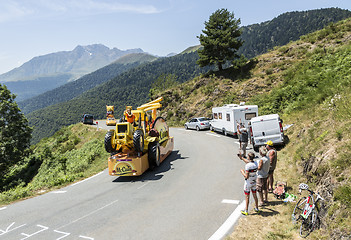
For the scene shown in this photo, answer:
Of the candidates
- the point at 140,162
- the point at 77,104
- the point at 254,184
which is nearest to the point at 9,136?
the point at 140,162

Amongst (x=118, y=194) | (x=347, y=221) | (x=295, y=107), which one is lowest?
(x=118, y=194)

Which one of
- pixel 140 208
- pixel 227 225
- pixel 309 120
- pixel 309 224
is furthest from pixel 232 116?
pixel 309 224

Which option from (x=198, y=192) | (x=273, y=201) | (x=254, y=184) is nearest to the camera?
(x=254, y=184)

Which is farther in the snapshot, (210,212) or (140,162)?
(140,162)

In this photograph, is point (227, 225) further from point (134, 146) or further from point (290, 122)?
point (290, 122)

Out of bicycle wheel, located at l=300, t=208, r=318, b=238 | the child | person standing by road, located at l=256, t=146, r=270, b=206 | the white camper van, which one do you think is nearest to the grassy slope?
bicycle wheel, located at l=300, t=208, r=318, b=238

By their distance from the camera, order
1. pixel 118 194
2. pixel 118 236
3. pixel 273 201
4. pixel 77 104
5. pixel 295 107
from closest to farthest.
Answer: pixel 118 236
pixel 273 201
pixel 118 194
pixel 295 107
pixel 77 104

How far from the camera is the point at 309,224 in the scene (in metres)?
5.81

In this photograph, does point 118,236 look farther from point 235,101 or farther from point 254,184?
point 235,101

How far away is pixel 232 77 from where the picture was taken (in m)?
41.3

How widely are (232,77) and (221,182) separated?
33369mm

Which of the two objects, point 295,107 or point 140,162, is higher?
point 295,107

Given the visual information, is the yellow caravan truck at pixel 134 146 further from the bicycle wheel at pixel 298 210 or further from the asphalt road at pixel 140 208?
the bicycle wheel at pixel 298 210

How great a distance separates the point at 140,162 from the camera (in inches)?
470
